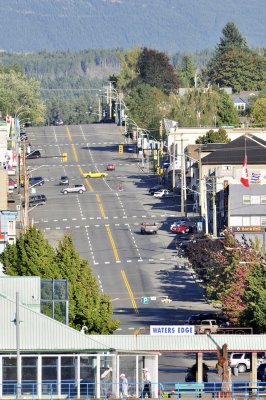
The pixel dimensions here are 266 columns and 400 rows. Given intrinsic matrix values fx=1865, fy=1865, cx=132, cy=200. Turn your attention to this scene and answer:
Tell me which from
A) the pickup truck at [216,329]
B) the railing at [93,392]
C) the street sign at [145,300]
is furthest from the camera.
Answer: the street sign at [145,300]

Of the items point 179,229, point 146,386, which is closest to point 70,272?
point 146,386

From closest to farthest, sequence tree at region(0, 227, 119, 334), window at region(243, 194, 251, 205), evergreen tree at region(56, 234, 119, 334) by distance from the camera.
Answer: evergreen tree at region(56, 234, 119, 334) < tree at region(0, 227, 119, 334) < window at region(243, 194, 251, 205)

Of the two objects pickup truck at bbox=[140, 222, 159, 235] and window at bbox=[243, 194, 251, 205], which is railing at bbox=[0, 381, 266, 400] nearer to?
window at bbox=[243, 194, 251, 205]

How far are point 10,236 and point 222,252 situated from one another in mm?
29579

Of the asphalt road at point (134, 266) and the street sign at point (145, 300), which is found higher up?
the street sign at point (145, 300)

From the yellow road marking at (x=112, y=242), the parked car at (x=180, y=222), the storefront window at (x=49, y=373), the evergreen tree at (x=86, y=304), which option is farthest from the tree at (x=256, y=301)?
the parked car at (x=180, y=222)

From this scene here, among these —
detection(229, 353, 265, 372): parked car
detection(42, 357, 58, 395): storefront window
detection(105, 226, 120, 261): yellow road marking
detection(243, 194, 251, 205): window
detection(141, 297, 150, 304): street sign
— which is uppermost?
detection(42, 357, 58, 395): storefront window

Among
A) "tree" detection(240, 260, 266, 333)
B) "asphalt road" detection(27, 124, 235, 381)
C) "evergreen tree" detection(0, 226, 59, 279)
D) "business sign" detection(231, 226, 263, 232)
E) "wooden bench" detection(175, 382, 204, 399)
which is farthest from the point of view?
"business sign" detection(231, 226, 263, 232)

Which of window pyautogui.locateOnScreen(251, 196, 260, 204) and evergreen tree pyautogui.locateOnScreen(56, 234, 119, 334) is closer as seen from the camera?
evergreen tree pyautogui.locateOnScreen(56, 234, 119, 334)

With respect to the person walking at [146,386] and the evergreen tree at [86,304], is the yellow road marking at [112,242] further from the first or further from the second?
the person walking at [146,386]

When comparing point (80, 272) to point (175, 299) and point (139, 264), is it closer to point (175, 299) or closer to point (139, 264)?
point (175, 299)

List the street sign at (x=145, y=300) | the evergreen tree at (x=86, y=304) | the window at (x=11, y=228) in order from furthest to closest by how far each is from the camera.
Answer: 1. the window at (x=11, y=228)
2. the street sign at (x=145, y=300)
3. the evergreen tree at (x=86, y=304)

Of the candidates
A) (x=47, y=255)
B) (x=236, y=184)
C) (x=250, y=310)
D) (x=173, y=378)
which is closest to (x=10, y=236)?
(x=236, y=184)

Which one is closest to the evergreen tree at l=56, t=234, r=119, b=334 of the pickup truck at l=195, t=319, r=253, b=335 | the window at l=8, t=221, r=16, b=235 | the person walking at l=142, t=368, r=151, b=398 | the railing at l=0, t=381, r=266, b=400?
the pickup truck at l=195, t=319, r=253, b=335
